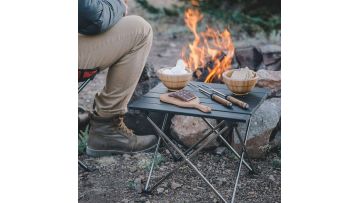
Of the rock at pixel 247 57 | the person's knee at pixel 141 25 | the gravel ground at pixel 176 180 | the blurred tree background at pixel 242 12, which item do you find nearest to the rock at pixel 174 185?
the gravel ground at pixel 176 180

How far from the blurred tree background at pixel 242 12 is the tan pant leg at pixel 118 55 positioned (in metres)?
3.21

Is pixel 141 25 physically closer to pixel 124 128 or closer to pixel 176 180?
pixel 124 128

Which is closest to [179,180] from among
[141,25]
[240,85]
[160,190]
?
[160,190]

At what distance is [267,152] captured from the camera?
3965 mm

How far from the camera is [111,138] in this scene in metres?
Result: 3.99

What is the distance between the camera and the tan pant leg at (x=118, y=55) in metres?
3.57

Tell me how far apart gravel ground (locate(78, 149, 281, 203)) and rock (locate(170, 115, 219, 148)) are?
0.13 metres

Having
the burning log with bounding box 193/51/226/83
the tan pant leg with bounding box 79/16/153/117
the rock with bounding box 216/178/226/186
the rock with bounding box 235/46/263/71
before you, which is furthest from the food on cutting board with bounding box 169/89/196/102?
the rock with bounding box 235/46/263/71

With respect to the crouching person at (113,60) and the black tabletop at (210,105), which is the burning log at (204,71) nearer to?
the crouching person at (113,60)

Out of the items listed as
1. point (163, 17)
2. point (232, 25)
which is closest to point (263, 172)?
point (232, 25)

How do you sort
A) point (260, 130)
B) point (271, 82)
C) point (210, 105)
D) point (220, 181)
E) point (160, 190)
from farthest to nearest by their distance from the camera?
point (271, 82) → point (260, 130) → point (220, 181) → point (160, 190) → point (210, 105)

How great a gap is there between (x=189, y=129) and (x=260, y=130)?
50 cm
